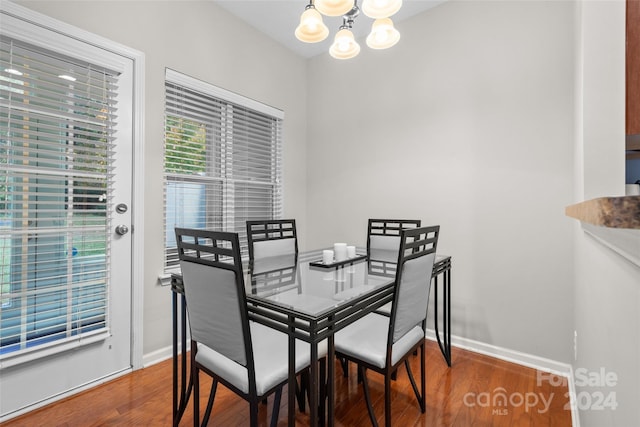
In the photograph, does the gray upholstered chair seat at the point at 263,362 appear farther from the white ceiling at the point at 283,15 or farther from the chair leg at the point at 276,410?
the white ceiling at the point at 283,15

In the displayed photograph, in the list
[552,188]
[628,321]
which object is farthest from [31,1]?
[552,188]

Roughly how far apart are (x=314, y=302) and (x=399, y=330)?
481 millimetres

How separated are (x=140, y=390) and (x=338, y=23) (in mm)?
3418

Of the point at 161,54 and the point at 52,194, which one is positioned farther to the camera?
the point at 161,54

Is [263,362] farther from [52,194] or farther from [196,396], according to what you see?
[52,194]

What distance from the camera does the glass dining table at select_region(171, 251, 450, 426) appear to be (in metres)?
1.15

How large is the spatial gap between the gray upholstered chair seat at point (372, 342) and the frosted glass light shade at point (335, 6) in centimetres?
165

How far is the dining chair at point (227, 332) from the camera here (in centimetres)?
116

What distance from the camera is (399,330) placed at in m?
1.46

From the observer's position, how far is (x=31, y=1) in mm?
1742

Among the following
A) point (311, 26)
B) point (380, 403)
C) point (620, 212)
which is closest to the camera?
point (620, 212)

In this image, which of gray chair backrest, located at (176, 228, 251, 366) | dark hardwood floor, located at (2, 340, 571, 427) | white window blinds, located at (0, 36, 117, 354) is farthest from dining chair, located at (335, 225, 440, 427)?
white window blinds, located at (0, 36, 117, 354)

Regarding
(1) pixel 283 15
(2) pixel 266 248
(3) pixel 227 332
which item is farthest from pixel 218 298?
(1) pixel 283 15

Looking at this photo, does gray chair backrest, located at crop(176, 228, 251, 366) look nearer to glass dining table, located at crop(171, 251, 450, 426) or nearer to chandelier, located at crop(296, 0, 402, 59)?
glass dining table, located at crop(171, 251, 450, 426)
